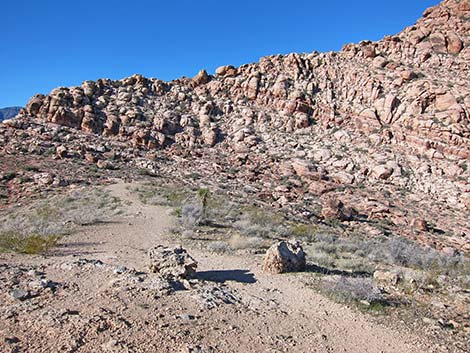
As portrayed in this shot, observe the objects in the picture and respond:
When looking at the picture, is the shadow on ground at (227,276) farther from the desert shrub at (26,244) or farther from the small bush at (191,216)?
the small bush at (191,216)

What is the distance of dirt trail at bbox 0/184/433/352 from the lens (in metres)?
5.10

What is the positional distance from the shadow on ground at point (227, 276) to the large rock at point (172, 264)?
473 millimetres

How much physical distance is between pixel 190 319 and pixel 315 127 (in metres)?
31.8

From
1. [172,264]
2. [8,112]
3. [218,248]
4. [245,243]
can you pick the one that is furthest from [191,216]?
[8,112]

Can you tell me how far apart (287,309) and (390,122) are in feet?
99.4

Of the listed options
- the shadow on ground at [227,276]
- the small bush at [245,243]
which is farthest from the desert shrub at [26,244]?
the small bush at [245,243]

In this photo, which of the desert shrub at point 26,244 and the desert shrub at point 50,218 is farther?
the desert shrub at point 50,218

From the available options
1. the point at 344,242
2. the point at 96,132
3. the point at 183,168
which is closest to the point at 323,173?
the point at 183,168

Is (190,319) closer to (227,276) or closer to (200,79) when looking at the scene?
(227,276)

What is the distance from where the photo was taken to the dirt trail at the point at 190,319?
5.10 m

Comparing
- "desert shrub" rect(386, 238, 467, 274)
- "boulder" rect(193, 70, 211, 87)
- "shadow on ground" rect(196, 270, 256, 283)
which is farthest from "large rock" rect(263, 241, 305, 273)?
"boulder" rect(193, 70, 211, 87)

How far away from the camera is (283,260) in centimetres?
955

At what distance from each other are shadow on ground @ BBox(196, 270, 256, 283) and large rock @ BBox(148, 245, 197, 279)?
0.47m

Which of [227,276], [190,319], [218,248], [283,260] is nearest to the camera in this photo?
[190,319]
